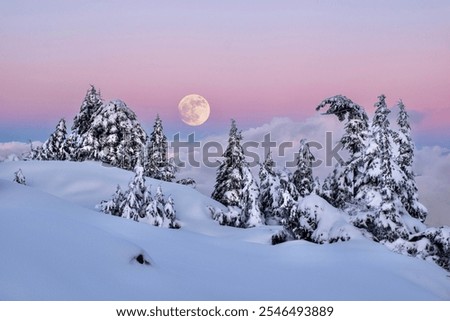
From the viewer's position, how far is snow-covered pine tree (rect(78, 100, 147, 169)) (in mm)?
39184

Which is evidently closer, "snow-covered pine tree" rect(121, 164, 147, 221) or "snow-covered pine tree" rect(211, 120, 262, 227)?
"snow-covered pine tree" rect(121, 164, 147, 221)

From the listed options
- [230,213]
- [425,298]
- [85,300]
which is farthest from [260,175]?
[85,300]

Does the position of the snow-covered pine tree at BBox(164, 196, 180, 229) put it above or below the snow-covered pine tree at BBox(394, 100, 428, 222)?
below

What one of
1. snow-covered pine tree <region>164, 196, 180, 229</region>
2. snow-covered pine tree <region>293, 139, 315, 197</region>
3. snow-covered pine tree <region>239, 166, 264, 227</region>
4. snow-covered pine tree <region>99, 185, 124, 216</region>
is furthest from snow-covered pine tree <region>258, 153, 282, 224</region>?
snow-covered pine tree <region>99, 185, 124, 216</region>

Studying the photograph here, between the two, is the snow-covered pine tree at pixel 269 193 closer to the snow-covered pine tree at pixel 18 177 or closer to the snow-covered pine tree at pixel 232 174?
the snow-covered pine tree at pixel 232 174

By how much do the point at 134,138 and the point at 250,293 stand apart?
35.1 m

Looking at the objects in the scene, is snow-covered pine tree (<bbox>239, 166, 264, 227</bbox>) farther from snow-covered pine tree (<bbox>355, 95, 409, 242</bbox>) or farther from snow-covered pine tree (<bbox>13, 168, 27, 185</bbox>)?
snow-covered pine tree (<bbox>13, 168, 27, 185</bbox>)

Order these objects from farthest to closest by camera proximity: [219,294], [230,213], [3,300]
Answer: [230,213]
[219,294]
[3,300]

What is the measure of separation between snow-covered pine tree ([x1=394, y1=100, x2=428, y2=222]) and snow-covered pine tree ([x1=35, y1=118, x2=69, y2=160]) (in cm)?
3311

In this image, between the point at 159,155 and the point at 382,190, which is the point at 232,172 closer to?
the point at 159,155

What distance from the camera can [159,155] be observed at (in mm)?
44875

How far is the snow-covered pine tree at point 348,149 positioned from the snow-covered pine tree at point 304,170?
955cm

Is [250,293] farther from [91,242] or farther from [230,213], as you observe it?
[230,213]

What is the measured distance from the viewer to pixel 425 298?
8148 mm
